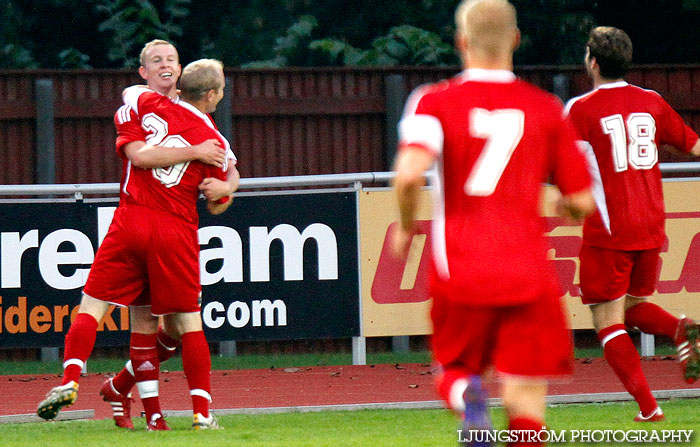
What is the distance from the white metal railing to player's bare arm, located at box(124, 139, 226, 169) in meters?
3.40

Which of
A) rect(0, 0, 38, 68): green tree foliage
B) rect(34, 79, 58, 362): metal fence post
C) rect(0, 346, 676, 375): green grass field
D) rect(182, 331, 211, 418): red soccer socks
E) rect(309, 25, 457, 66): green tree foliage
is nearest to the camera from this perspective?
rect(182, 331, 211, 418): red soccer socks

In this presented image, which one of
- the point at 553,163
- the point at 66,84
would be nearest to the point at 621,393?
the point at 553,163

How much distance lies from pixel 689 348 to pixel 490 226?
280 centimetres

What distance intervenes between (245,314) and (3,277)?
1.92 meters

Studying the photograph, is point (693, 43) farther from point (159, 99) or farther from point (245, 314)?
point (159, 99)

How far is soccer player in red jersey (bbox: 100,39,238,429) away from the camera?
6.22m

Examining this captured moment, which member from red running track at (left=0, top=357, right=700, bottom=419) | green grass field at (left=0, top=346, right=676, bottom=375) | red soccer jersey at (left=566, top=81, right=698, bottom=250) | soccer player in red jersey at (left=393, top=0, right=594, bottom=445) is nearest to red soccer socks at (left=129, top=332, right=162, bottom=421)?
red running track at (left=0, top=357, right=700, bottom=419)

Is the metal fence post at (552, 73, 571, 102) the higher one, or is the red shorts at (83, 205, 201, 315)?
the metal fence post at (552, 73, 571, 102)

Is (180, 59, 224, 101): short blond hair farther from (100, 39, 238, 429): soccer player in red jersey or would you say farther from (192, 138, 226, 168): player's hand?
(192, 138, 226, 168): player's hand

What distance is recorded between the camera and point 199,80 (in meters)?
6.40

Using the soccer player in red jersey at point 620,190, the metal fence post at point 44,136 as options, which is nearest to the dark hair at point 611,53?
the soccer player in red jersey at point 620,190

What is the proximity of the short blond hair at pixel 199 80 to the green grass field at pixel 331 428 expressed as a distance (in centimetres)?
178

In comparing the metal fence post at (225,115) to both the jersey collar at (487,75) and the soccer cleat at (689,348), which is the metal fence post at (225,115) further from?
the jersey collar at (487,75)

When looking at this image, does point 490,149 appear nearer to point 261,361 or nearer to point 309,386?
point 309,386
